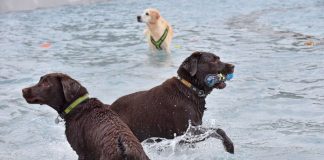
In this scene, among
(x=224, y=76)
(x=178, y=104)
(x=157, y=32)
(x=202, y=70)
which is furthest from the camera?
(x=157, y=32)

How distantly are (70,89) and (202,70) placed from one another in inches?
69.4

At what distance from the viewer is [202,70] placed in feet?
21.7

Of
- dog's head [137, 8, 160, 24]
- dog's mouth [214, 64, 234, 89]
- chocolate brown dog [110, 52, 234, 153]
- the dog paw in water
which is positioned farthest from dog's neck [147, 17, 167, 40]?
the dog paw in water

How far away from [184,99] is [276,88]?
12.6 ft

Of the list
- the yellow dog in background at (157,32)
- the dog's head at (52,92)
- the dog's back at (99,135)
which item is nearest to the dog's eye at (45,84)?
the dog's head at (52,92)

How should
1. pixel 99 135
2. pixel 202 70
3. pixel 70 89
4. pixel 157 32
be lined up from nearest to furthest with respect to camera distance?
pixel 99 135
pixel 70 89
pixel 202 70
pixel 157 32

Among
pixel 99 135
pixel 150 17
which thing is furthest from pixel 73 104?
pixel 150 17

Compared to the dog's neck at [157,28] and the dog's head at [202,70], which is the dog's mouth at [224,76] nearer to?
the dog's head at [202,70]

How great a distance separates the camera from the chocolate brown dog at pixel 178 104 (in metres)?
6.48

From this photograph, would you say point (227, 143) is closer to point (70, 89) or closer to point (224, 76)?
point (224, 76)

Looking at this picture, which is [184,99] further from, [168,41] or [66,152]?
[168,41]

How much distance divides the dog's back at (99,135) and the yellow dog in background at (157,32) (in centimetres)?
914

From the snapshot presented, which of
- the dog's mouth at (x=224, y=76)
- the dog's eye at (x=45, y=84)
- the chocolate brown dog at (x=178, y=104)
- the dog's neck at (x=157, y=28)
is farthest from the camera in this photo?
the dog's neck at (x=157, y=28)

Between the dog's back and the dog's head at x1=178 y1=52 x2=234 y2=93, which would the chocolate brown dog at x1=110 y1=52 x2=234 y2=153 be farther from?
the dog's back
